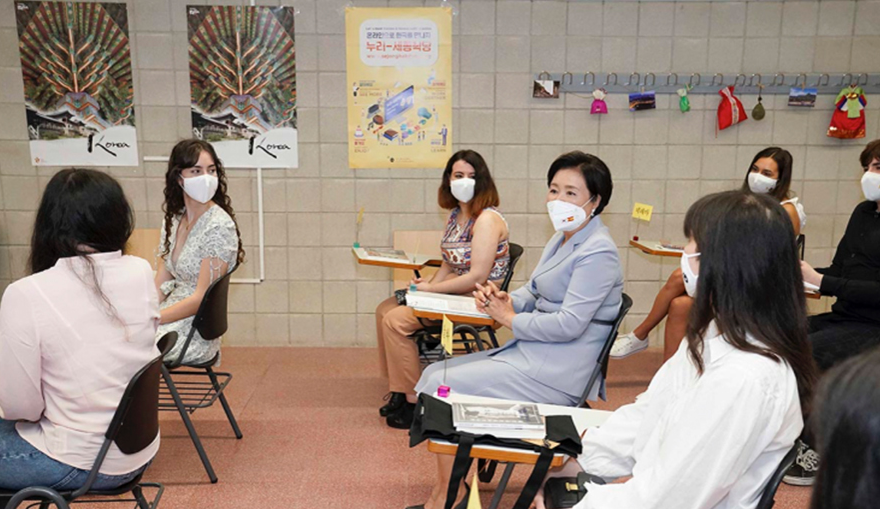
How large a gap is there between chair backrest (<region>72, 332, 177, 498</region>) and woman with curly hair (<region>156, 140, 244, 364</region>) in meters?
0.88

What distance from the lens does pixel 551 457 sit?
1.56 metres

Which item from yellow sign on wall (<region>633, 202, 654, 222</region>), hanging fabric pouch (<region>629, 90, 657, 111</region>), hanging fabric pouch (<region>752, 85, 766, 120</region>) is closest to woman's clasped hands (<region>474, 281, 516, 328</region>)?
yellow sign on wall (<region>633, 202, 654, 222</region>)

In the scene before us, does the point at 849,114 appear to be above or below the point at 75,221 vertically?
above

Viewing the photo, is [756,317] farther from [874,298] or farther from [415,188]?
[415,188]

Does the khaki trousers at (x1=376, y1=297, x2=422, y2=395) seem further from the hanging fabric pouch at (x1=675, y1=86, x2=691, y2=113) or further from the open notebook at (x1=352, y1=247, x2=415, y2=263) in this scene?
the hanging fabric pouch at (x1=675, y1=86, x2=691, y2=113)

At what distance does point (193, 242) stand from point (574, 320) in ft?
5.28

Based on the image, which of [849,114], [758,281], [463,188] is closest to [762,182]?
[849,114]

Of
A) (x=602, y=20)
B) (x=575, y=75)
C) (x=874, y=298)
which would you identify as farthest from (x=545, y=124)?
(x=874, y=298)

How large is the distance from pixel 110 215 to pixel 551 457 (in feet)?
4.17

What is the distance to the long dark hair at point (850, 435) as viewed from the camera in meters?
0.56

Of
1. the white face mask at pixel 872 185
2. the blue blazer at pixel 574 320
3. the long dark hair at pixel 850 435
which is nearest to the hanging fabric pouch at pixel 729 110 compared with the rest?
the white face mask at pixel 872 185

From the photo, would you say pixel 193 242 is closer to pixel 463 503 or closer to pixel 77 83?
pixel 463 503

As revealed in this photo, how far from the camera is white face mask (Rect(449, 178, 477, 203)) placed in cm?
326

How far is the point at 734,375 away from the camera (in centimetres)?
119
